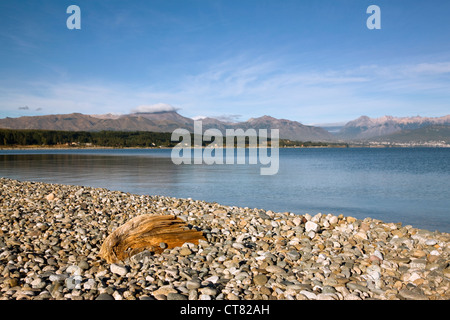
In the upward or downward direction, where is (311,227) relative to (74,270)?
upward

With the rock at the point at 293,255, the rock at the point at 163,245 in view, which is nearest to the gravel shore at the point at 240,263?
the rock at the point at 293,255

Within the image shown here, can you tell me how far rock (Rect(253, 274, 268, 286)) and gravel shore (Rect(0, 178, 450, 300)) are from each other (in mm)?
21

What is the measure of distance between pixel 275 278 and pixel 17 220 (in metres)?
9.81

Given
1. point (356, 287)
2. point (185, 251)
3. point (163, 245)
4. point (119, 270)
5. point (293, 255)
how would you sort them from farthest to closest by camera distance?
point (163, 245), point (185, 251), point (293, 255), point (119, 270), point (356, 287)

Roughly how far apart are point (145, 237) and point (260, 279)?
3539 mm

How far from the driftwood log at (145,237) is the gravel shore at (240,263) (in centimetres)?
28

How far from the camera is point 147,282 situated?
20.9ft

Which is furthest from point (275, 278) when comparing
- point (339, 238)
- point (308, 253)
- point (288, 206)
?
point (288, 206)

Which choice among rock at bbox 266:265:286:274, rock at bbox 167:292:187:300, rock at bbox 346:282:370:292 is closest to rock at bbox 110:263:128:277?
rock at bbox 167:292:187:300

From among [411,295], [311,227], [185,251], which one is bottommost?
[411,295]

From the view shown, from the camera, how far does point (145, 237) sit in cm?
845

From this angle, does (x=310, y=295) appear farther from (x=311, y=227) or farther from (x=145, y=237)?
(x=145, y=237)

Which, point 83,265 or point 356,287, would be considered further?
point 83,265

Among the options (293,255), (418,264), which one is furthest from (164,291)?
(418,264)
